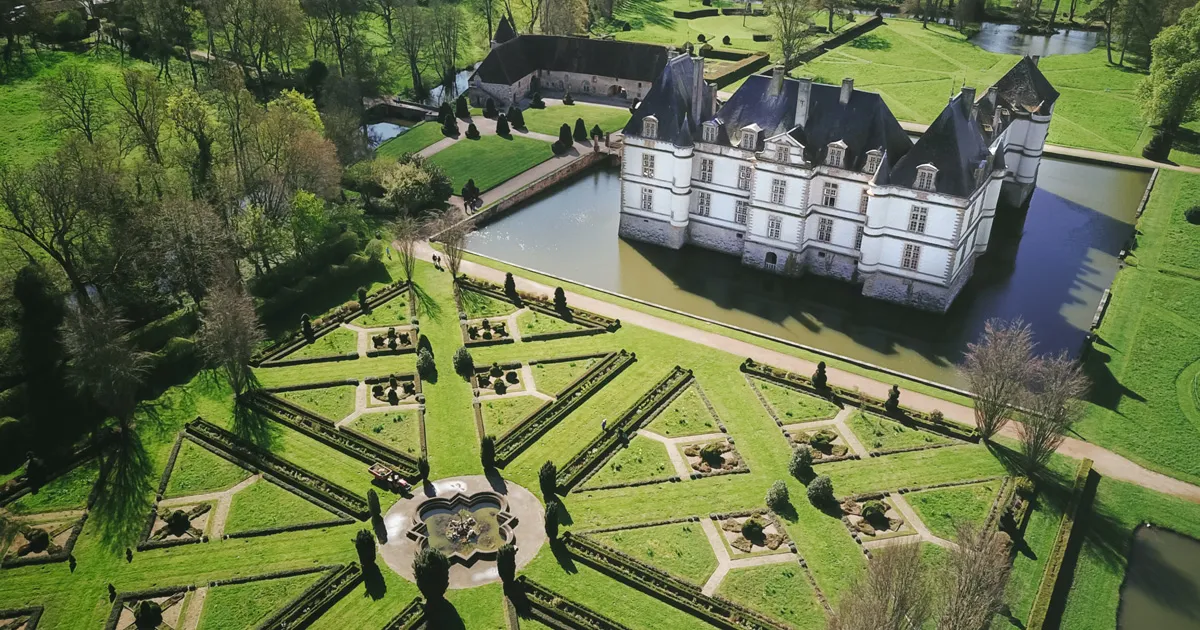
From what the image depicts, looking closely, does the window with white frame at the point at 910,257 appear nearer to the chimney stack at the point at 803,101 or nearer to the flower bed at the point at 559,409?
the chimney stack at the point at 803,101

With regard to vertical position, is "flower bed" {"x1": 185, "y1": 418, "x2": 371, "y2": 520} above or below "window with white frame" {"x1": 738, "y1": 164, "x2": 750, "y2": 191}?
below

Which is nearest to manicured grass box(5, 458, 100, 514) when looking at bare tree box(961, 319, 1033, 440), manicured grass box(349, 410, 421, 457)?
manicured grass box(349, 410, 421, 457)

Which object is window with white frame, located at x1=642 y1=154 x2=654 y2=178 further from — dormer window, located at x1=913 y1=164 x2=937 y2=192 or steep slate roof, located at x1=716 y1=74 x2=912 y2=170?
dormer window, located at x1=913 y1=164 x2=937 y2=192

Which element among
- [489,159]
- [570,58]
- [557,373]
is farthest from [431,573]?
[570,58]

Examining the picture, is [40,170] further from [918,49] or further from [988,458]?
[918,49]

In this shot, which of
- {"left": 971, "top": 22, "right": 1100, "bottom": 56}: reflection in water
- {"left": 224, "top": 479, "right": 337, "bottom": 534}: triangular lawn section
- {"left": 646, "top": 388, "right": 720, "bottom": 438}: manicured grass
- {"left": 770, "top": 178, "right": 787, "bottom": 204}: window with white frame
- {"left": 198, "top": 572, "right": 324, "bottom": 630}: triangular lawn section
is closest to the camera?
{"left": 198, "top": 572, "right": 324, "bottom": 630}: triangular lawn section

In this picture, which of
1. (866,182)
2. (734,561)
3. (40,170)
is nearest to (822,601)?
(734,561)

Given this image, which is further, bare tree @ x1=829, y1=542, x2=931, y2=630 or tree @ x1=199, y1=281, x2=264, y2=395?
tree @ x1=199, y1=281, x2=264, y2=395
